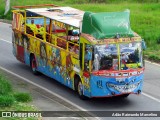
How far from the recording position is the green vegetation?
29062 millimetres

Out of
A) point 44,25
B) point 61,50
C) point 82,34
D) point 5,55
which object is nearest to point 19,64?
point 5,55

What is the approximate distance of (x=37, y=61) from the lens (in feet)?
78.2

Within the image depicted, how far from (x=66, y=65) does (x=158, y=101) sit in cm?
345

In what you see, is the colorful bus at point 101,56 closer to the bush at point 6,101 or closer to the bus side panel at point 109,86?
the bus side panel at point 109,86

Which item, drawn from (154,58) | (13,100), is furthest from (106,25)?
(154,58)

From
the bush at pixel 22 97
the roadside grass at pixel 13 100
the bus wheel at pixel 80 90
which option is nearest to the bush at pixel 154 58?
the bus wheel at pixel 80 90

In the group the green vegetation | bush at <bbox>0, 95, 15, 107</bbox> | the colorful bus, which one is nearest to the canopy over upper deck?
the colorful bus

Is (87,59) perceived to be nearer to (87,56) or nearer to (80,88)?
(87,56)

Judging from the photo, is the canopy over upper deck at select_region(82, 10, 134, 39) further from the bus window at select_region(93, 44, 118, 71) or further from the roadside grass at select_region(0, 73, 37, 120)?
the roadside grass at select_region(0, 73, 37, 120)

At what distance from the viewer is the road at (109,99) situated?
19312 millimetres

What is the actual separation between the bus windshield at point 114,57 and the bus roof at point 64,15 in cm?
177

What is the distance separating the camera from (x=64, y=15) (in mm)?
22656

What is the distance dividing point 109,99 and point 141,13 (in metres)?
17.1

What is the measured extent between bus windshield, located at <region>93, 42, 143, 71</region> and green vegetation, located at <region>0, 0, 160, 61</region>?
7245 millimetres
